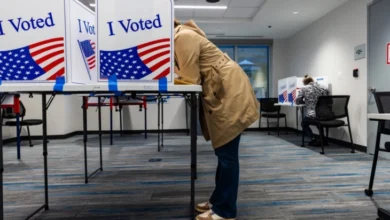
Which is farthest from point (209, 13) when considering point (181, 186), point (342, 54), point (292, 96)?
point (181, 186)

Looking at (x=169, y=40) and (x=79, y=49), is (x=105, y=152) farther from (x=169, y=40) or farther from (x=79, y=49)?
(x=169, y=40)

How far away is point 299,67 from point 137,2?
5284mm

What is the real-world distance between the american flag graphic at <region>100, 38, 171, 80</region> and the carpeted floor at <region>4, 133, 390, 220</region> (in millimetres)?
926

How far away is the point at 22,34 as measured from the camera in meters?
1.11

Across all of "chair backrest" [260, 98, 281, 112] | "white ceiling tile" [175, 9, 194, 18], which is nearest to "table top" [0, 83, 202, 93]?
"white ceiling tile" [175, 9, 194, 18]

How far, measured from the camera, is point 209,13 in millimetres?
4656

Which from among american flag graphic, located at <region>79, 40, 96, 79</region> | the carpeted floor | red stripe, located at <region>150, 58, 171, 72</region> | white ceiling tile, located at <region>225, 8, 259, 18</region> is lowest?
the carpeted floor

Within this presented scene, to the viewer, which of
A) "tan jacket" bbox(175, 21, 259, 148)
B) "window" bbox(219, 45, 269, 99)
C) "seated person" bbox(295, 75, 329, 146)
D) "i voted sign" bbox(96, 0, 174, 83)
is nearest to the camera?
"i voted sign" bbox(96, 0, 174, 83)

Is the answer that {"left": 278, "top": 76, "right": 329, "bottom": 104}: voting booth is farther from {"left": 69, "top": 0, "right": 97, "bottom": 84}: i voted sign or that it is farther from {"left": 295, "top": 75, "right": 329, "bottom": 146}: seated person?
{"left": 69, "top": 0, "right": 97, "bottom": 84}: i voted sign

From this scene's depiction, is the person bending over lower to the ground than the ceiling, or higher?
lower

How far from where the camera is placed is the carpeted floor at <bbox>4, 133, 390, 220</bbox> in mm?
1660

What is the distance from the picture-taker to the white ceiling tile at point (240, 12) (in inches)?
175

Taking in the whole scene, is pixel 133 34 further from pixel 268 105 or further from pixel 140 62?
pixel 268 105

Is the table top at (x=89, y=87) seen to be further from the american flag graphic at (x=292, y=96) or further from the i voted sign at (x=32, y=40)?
the american flag graphic at (x=292, y=96)
